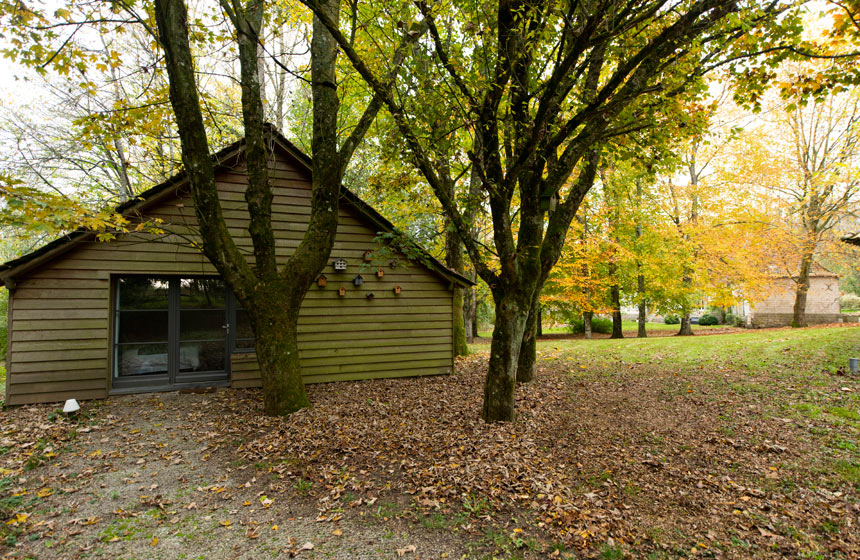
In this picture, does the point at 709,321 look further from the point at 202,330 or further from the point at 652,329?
the point at 202,330

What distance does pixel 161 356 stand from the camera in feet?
24.3

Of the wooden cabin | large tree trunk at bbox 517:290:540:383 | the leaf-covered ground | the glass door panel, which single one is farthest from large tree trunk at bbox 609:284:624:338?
the glass door panel

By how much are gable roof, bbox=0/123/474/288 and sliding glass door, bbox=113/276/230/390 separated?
3.31 ft

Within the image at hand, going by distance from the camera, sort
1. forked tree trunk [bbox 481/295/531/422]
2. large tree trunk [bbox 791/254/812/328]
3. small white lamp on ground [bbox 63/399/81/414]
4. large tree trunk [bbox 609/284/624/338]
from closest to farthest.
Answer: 1. forked tree trunk [bbox 481/295/531/422]
2. small white lamp on ground [bbox 63/399/81/414]
3. large tree trunk [bbox 791/254/812/328]
4. large tree trunk [bbox 609/284/624/338]

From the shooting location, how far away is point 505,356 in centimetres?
530

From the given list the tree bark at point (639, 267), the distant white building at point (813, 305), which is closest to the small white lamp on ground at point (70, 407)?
the tree bark at point (639, 267)

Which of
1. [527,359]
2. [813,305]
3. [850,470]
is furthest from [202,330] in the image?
[813,305]

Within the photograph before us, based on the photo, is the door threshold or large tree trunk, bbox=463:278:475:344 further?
large tree trunk, bbox=463:278:475:344

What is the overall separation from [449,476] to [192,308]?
19.6 feet

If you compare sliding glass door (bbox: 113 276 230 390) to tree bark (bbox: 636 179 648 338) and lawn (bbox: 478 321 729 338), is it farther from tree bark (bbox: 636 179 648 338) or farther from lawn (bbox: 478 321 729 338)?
lawn (bbox: 478 321 729 338)

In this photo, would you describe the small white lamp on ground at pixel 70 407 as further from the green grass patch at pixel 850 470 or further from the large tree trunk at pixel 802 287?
the large tree trunk at pixel 802 287

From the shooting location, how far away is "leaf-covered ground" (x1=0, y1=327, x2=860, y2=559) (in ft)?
10.6

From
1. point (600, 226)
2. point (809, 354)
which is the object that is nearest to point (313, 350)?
point (809, 354)

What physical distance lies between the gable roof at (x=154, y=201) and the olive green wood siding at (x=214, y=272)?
17 cm
